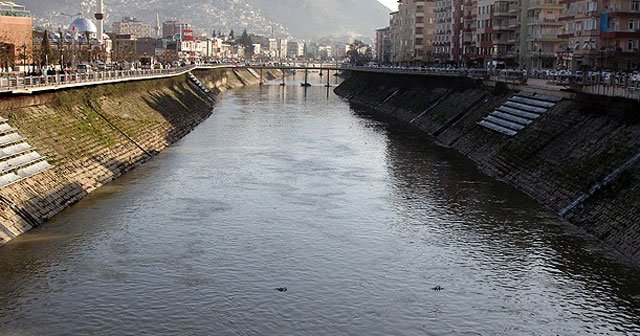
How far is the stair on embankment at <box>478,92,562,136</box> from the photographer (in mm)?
56344

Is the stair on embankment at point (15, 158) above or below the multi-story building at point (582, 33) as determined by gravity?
below

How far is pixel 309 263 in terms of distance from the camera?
30.2m

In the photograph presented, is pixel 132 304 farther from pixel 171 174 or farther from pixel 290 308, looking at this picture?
pixel 171 174

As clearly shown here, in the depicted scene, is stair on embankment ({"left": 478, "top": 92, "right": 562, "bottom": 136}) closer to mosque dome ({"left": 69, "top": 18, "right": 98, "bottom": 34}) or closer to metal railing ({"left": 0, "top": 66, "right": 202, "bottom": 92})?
metal railing ({"left": 0, "top": 66, "right": 202, "bottom": 92})

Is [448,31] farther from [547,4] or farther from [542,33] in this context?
[542,33]

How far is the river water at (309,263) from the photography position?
24.4 meters

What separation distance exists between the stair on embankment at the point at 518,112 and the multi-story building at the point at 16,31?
54196mm

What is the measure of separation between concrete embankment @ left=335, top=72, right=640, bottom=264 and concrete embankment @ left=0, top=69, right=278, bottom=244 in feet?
83.7

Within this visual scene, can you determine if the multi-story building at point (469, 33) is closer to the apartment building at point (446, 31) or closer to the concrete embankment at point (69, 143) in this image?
the apartment building at point (446, 31)

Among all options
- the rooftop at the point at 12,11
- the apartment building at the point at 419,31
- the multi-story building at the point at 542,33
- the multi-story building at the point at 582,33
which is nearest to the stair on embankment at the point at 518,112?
the multi-story building at the point at 582,33

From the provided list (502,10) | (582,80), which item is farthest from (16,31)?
(582,80)

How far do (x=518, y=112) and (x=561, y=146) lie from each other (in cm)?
1376

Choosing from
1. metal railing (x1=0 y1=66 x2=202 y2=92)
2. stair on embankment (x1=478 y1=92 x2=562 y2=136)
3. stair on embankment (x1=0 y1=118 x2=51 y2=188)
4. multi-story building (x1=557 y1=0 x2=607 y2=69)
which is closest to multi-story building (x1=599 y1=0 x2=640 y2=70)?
multi-story building (x1=557 y1=0 x2=607 y2=69)

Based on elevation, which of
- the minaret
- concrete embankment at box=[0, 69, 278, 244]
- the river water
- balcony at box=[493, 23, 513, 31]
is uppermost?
the minaret
